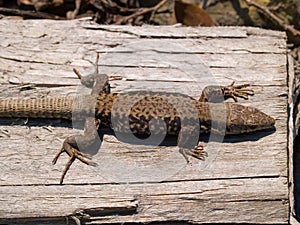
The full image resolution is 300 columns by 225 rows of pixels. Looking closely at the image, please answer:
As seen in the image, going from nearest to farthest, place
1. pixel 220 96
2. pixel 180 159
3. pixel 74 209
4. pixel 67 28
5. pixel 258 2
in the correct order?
pixel 74 209
pixel 180 159
pixel 220 96
pixel 67 28
pixel 258 2

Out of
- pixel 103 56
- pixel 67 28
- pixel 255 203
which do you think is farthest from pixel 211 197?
pixel 67 28

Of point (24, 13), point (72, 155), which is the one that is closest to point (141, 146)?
point (72, 155)

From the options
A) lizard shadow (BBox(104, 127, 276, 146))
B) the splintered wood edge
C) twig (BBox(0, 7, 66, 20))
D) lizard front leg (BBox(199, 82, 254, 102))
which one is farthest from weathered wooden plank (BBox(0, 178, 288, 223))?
twig (BBox(0, 7, 66, 20))

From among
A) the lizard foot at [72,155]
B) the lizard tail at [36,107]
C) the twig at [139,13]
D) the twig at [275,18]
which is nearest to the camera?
the lizard foot at [72,155]

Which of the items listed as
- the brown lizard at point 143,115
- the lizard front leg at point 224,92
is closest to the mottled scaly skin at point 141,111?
the brown lizard at point 143,115

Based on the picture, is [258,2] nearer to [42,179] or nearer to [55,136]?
[55,136]

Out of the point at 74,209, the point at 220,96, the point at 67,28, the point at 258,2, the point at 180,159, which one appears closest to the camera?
the point at 74,209

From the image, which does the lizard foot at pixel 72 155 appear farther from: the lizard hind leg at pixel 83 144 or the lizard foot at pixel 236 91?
the lizard foot at pixel 236 91
